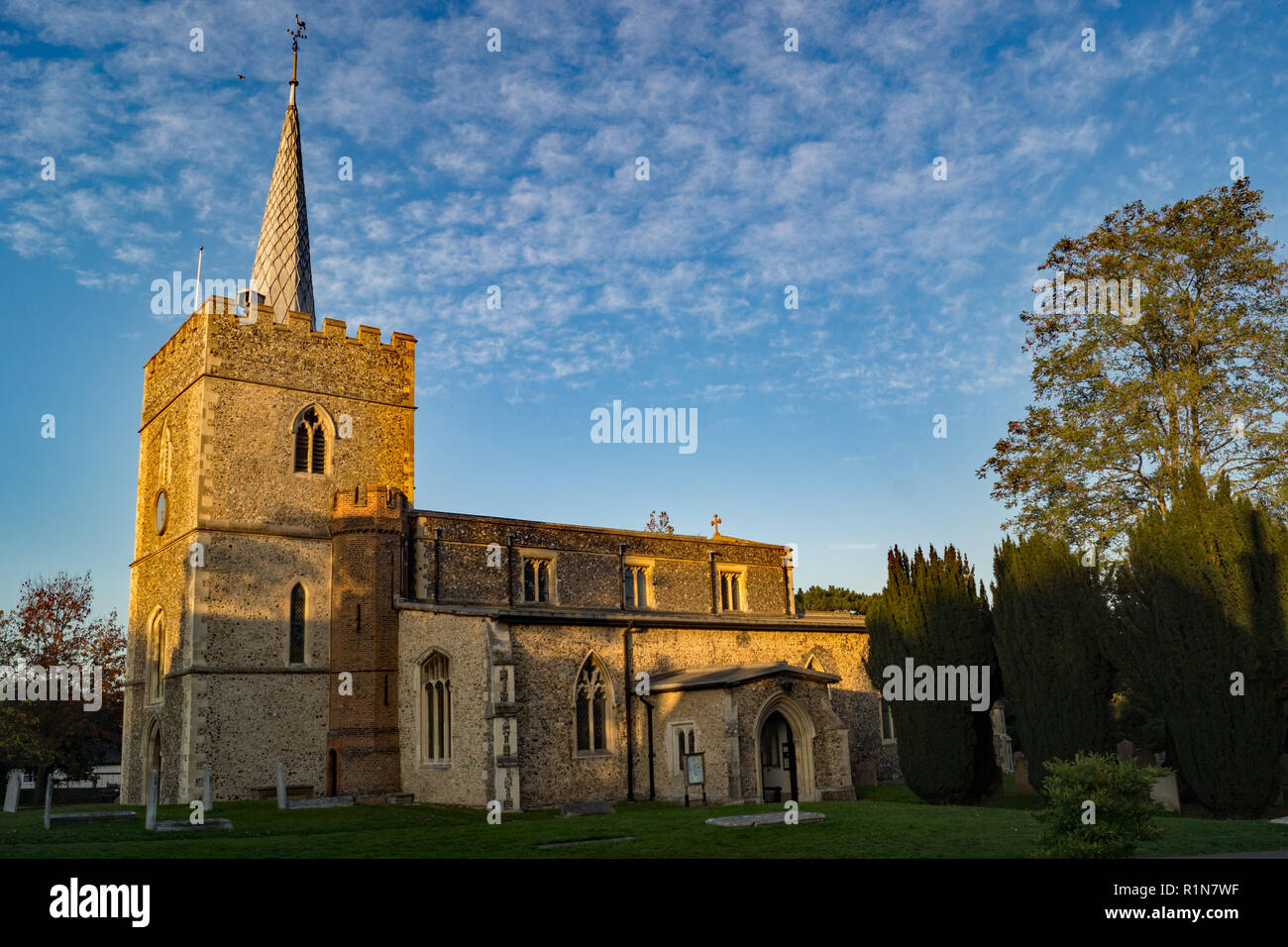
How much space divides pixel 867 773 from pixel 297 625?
57.6 feet

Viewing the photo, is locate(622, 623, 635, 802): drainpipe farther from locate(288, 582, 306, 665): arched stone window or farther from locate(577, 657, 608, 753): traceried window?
locate(288, 582, 306, 665): arched stone window

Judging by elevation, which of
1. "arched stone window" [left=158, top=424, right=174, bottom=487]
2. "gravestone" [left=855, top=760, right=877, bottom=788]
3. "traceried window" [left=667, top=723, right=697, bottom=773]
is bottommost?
"gravestone" [left=855, top=760, right=877, bottom=788]

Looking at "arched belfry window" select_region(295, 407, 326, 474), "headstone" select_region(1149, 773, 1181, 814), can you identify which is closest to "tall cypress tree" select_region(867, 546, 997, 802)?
"headstone" select_region(1149, 773, 1181, 814)

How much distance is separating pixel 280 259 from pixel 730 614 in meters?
19.2

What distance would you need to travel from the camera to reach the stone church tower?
86.7 feet

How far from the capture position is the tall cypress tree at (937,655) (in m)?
24.0

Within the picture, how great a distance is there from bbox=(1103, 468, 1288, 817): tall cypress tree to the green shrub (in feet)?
26.9

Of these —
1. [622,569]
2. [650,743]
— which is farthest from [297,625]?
[650,743]

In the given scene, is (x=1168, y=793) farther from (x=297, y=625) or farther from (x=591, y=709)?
(x=297, y=625)

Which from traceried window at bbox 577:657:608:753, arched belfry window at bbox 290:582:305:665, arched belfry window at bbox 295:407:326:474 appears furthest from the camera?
arched belfry window at bbox 295:407:326:474

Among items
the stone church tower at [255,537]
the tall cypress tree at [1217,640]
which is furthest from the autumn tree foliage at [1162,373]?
the stone church tower at [255,537]
